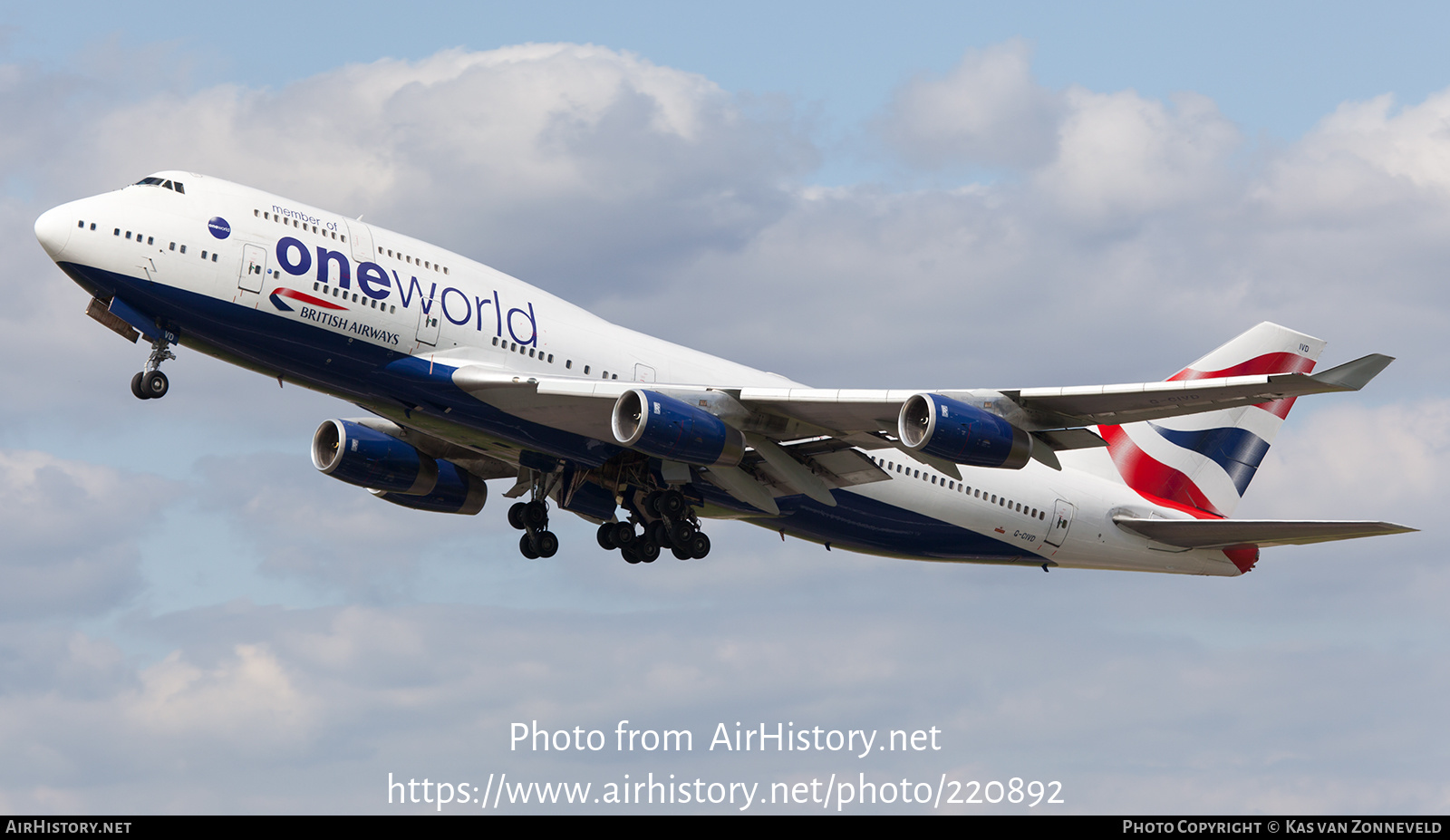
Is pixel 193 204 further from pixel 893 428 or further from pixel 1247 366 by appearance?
pixel 1247 366

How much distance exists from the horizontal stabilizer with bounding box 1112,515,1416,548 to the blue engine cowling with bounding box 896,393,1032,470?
29.3 ft

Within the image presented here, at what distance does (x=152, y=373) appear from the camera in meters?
33.3

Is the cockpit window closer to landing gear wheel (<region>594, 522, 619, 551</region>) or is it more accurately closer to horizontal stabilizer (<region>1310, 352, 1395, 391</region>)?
landing gear wheel (<region>594, 522, 619, 551</region>)

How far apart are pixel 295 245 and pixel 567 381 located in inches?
258

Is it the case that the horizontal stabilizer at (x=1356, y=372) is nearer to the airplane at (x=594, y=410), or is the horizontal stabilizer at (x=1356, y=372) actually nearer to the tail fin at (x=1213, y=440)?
the airplane at (x=594, y=410)

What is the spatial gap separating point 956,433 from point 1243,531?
12.2m

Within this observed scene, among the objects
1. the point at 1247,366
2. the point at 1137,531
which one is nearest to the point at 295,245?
the point at 1137,531

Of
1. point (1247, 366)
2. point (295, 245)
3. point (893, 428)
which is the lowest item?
point (893, 428)

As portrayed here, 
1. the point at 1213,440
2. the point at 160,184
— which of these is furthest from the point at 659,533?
the point at 1213,440

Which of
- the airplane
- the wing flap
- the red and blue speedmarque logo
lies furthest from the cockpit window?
the wing flap

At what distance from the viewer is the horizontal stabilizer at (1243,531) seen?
36906mm

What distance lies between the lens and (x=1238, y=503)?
4684 cm

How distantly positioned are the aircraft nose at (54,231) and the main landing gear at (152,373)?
8.81 ft

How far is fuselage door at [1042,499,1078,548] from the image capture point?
1693 inches
